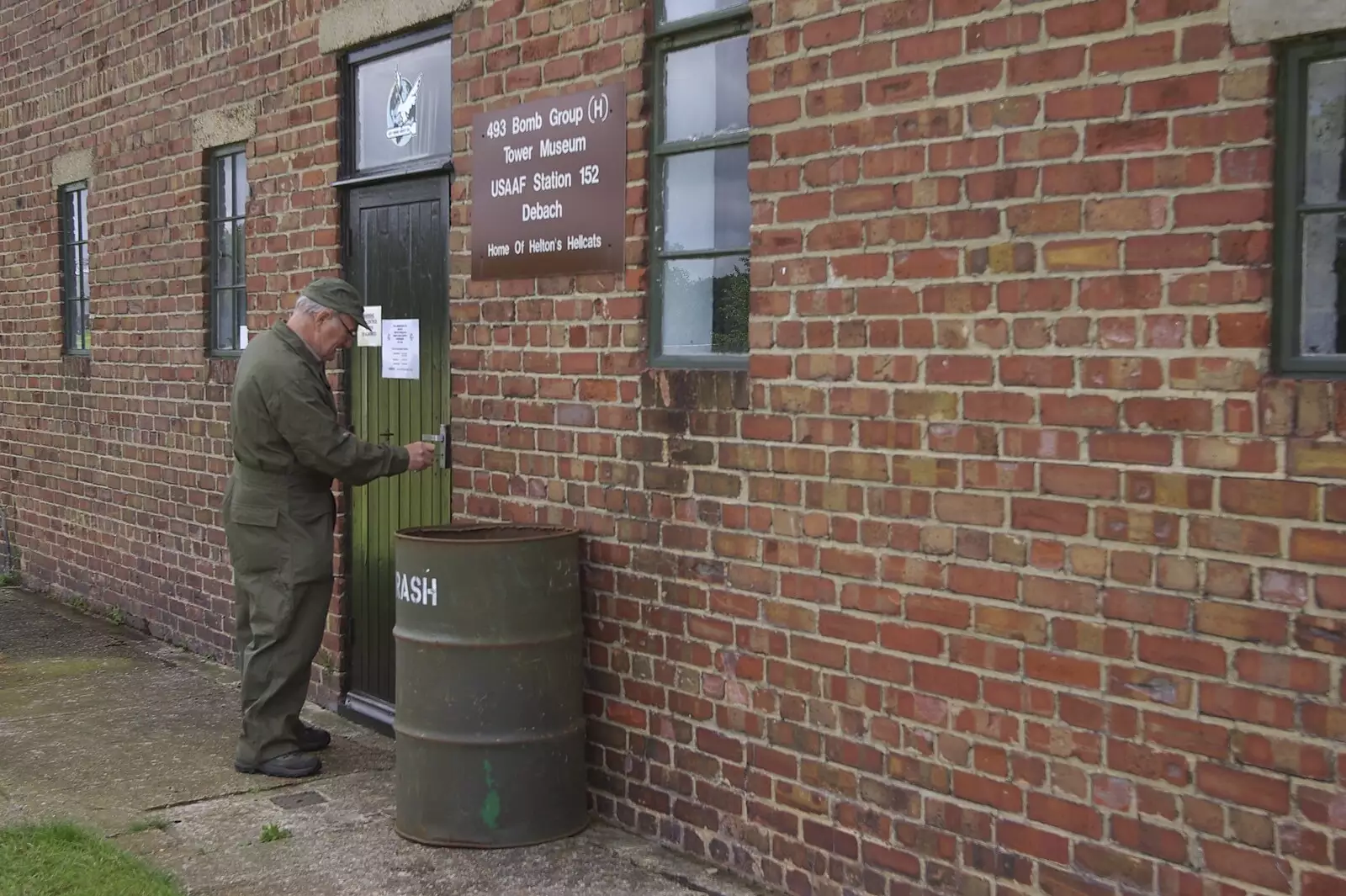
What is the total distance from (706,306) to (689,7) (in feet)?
3.51

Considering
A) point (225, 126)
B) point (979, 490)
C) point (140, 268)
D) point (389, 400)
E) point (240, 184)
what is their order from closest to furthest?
point (979, 490) < point (389, 400) < point (225, 126) < point (240, 184) < point (140, 268)

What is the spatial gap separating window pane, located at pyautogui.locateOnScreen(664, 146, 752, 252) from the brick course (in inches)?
5.7

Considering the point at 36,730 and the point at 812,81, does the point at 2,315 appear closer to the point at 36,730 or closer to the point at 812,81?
the point at 36,730

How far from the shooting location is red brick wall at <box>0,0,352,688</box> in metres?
8.03

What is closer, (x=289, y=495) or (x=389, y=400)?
(x=289, y=495)

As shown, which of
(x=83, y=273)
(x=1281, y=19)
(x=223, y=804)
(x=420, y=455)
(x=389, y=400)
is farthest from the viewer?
(x=83, y=273)

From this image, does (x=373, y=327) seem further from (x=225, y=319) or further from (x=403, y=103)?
(x=225, y=319)

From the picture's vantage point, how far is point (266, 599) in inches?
258

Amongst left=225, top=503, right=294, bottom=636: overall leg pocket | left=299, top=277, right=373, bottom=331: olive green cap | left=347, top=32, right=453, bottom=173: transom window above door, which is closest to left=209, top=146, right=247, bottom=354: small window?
left=347, top=32, right=453, bottom=173: transom window above door

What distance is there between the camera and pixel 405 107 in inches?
282

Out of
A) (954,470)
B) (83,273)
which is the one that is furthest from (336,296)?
(83,273)

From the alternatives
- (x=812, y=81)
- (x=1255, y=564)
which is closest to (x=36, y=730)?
(x=812, y=81)

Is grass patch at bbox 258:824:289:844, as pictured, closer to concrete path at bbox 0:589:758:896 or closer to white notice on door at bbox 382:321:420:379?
concrete path at bbox 0:589:758:896

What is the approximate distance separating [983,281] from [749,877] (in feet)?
7.26
